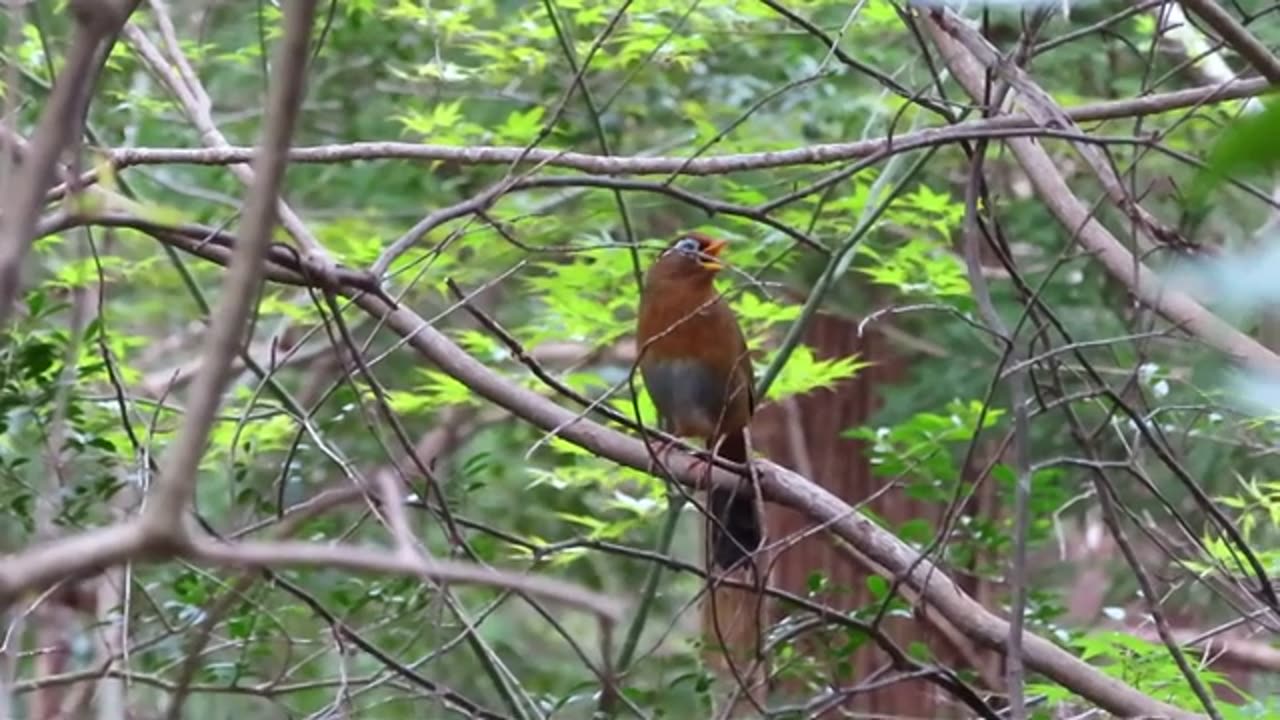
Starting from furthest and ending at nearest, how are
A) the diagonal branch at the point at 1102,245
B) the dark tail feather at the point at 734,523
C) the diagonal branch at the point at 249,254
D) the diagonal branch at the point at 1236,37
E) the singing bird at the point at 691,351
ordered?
the singing bird at the point at 691,351, the dark tail feather at the point at 734,523, the diagonal branch at the point at 1102,245, the diagonal branch at the point at 1236,37, the diagonal branch at the point at 249,254

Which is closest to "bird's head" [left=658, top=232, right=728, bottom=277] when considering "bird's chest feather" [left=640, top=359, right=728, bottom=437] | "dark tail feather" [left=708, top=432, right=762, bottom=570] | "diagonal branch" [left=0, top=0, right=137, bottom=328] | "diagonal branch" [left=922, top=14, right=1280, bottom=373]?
"bird's chest feather" [left=640, top=359, right=728, bottom=437]

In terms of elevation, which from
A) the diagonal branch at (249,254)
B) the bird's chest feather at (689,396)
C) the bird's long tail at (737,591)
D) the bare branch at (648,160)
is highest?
the bare branch at (648,160)

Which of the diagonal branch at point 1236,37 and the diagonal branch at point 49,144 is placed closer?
the diagonal branch at point 49,144

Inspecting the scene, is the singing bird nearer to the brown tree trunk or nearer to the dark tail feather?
the dark tail feather

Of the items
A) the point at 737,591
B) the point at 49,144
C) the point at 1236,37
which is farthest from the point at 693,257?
the point at 49,144

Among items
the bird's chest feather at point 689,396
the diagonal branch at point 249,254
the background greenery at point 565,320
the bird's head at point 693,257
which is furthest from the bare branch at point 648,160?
the diagonal branch at point 249,254

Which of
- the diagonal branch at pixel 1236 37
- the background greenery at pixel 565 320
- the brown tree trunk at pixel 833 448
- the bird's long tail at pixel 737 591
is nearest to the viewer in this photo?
the diagonal branch at pixel 1236 37

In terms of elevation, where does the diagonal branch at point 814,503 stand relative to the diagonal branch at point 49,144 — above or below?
below

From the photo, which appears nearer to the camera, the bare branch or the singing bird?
the bare branch

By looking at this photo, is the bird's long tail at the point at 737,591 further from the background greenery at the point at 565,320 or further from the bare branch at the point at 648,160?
the bare branch at the point at 648,160

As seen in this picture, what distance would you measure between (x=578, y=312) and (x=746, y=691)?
1.60m

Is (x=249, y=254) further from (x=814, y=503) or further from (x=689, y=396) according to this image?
(x=689, y=396)

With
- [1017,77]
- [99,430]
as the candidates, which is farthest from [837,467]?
[1017,77]

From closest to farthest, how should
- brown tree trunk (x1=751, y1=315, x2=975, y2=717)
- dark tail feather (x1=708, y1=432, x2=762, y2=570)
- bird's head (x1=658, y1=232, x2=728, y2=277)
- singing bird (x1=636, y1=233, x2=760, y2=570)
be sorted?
dark tail feather (x1=708, y1=432, x2=762, y2=570)
bird's head (x1=658, y1=232, x2=728, y2=277)
singing bird (x1=636, y1=233, x2=760, y2=570)
brown tree trunk (x1=751, y1=315, x2=975, y2=717)
